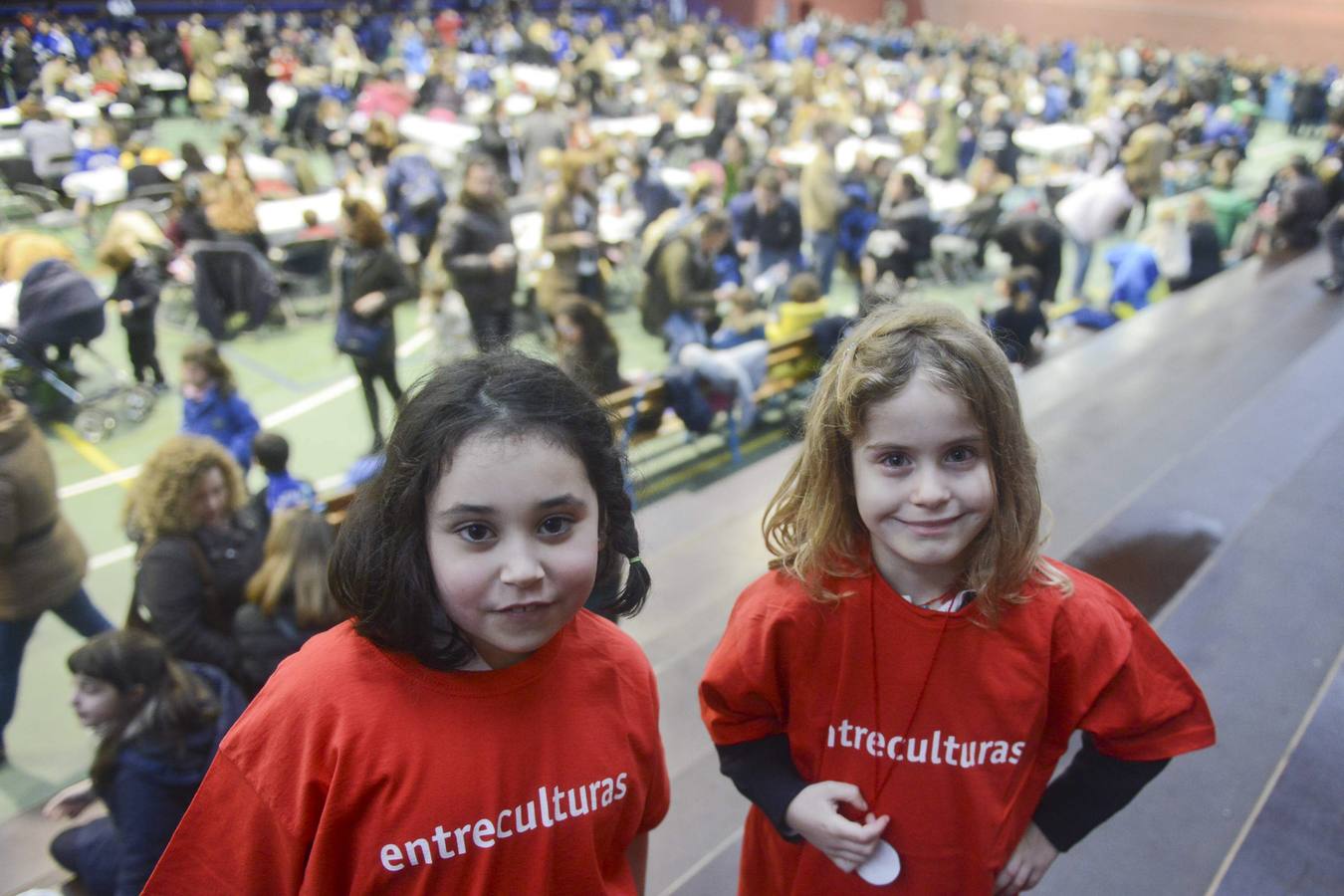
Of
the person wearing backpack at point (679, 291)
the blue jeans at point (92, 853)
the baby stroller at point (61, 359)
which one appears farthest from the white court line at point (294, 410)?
the blue jeans at point (92, 853)

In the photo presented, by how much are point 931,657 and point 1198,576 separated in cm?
247

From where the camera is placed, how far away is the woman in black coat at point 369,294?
611 cm

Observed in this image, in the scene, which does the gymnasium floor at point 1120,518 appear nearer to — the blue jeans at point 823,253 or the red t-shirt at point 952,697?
the red t-shirt at point 952,697

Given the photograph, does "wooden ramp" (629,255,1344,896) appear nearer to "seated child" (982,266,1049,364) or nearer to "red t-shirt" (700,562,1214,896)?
"seated child" (982,266,1049,364)

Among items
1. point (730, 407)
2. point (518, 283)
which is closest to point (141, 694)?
point (730, 407)

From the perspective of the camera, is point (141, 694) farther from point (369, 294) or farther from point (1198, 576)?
point (369, 294)

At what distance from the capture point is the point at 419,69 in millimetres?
19578

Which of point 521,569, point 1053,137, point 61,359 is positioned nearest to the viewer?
point 521,569

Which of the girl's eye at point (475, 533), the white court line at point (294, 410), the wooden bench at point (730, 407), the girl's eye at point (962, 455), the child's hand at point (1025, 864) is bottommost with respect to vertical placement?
the white court line at point (294, 410)

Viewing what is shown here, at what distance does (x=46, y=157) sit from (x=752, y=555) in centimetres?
994

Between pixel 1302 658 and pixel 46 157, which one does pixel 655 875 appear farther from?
pixel 46 157

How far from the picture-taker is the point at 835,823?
154cm

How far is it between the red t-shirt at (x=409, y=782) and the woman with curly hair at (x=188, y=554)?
2507mm

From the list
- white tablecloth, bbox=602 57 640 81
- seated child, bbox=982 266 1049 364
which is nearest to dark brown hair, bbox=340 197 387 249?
seated child, bbox=982 266 1049 364
